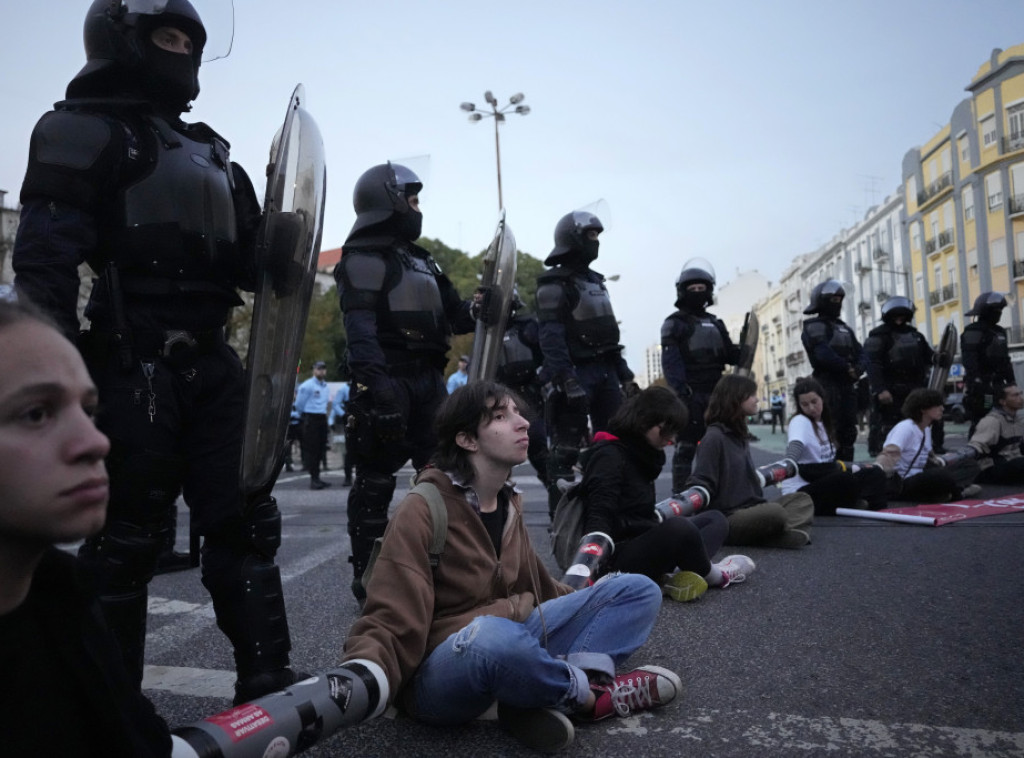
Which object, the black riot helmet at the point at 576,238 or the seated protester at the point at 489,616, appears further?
the black riot helmet at the point at 576,238

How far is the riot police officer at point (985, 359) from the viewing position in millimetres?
9773

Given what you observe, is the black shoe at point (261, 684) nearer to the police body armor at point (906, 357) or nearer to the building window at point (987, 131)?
the police body armor at point (906, 357)

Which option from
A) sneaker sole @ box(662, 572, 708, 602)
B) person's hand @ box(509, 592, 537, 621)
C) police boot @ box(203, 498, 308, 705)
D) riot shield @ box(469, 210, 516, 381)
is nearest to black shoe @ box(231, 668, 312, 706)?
police boot @ box(203, 498, 308, 705)

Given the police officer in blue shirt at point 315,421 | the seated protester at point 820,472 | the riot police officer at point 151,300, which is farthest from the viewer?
the police officer in blue shirt at point 315,421

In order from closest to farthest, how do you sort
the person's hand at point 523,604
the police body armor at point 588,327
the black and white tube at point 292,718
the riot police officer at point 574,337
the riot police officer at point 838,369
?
1. the black and white tube at point 292,718
2. the person's hand at point 523,604
3. the riot police officer at point 574,337
4. the police body armor at point 588,327
5. the riot police officer at point 838,369

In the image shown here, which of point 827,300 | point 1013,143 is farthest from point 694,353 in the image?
point 1013,143

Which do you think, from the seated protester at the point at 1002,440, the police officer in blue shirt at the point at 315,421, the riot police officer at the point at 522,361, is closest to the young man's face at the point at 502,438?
the riot police officer at the point at 522,361

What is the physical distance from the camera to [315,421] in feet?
37.8

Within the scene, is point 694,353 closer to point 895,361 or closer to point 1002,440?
point 895,361

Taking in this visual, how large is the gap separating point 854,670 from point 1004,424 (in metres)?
6.66

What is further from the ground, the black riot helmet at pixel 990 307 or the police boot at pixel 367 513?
the black riot helmet at pixel 990 307

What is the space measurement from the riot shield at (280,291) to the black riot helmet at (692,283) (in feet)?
17.4

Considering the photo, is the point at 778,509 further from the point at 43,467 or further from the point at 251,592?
the point at 43,467

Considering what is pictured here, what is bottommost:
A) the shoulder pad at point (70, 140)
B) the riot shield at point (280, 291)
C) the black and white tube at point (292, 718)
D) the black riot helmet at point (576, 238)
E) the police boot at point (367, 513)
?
the black and white tube at point (292, 718)
